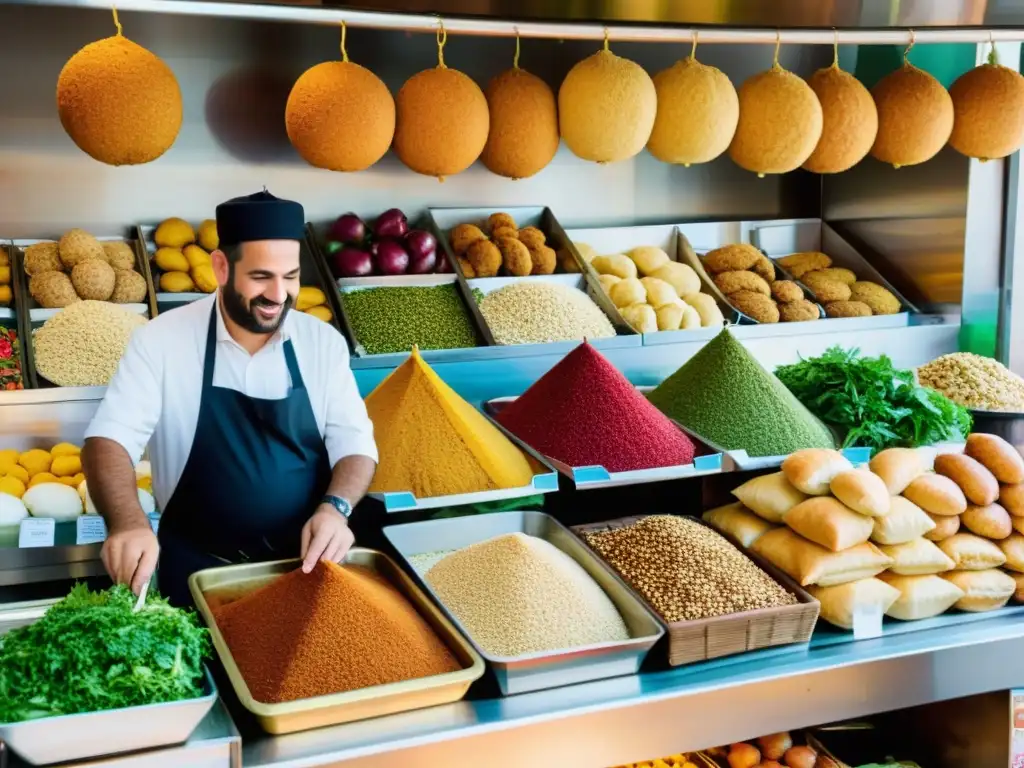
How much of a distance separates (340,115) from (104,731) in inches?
62.9

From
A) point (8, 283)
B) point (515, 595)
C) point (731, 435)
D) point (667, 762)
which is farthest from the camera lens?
point (8, 283)

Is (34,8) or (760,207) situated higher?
(34,8)

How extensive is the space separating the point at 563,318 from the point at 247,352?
1422 millimetres

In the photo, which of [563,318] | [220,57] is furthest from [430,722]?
[220,57]

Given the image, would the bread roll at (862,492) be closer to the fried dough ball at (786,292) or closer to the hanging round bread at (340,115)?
the hanging round bread at (340,115)

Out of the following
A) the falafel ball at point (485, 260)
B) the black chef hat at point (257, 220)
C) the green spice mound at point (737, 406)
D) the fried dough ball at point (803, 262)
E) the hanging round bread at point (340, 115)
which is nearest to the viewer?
the black chef hat at point (257, 220)

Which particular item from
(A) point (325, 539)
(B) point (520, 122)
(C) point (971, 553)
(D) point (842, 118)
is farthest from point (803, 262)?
(A) point (325, 539)

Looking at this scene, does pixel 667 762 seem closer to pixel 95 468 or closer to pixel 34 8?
pixel 95 468

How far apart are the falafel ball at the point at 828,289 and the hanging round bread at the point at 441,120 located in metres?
1.77

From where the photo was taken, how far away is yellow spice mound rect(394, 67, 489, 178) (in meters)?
2.66

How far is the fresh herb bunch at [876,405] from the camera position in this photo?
102 inches

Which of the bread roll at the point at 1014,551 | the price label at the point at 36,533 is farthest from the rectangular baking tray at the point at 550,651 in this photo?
the bread roll at the point at 1014,551

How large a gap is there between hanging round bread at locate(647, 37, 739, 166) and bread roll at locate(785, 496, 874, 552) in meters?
1.03

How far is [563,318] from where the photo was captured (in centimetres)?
345
